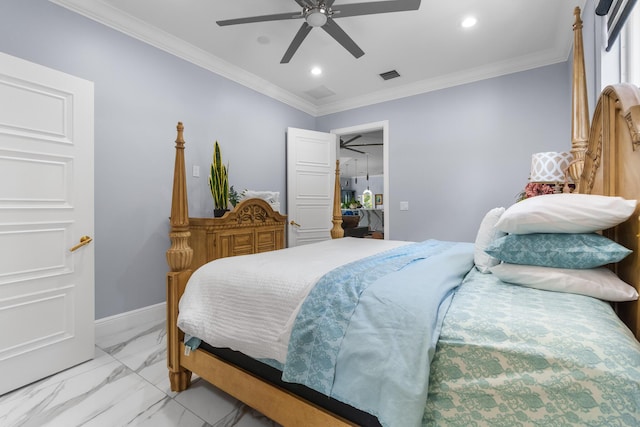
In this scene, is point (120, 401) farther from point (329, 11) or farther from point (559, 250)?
point (329, 11)

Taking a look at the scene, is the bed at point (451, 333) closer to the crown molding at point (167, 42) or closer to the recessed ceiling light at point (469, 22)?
the recessed ceiling light at point (469, 22)

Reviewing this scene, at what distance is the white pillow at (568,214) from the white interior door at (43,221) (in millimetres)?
2547

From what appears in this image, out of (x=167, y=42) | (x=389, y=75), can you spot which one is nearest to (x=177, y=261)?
(x=167, y=42)

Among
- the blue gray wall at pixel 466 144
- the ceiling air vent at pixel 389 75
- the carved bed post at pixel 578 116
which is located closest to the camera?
the carved bed post at pixel 578 116

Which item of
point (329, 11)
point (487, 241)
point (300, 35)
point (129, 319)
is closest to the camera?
point (487, 241)

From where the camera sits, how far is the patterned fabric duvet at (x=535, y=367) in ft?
2.09

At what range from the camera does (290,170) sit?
4000mm

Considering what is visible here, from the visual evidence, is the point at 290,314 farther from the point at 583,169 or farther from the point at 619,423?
the point at 583,169

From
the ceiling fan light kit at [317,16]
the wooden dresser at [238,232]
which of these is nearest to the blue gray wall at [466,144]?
the wooden dresser at [238,232]

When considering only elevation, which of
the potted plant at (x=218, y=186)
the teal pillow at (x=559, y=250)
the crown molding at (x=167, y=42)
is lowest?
the teal pillow at (x=559, y=250)

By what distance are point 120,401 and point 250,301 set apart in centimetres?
104

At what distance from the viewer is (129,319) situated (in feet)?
8.13

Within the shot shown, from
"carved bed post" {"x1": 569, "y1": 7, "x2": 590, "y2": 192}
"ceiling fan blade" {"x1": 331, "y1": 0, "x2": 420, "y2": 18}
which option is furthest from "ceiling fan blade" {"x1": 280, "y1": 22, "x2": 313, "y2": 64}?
"carved bed post" {"x1": 569, "y1": 7, "x2": 590, "y2": 192}

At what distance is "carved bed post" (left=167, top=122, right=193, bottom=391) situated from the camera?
1521 millimetres
